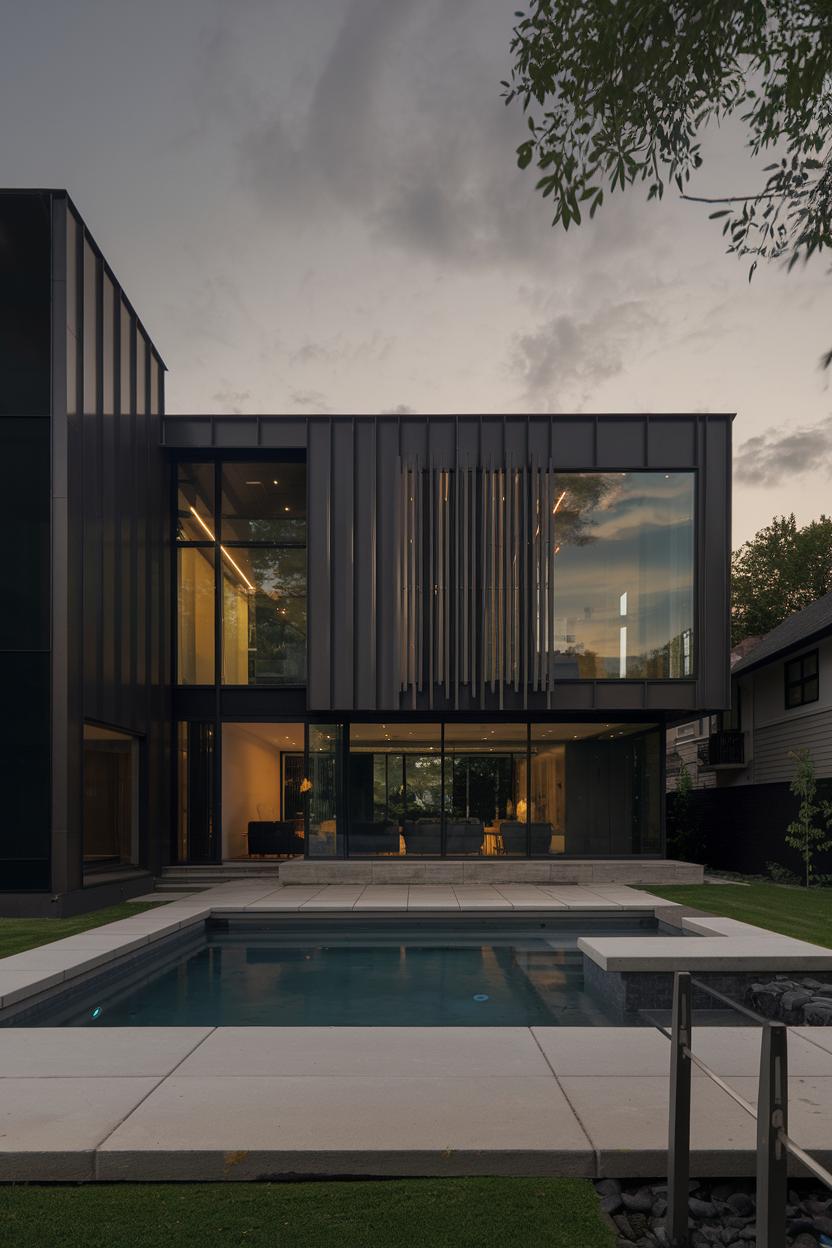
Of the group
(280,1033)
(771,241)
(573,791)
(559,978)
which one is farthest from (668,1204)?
(573,791)

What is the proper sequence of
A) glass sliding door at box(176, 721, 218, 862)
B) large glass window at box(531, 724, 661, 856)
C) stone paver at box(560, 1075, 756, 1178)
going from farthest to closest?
1. glass sliding door at box(176, 721, 218, 862)
2. large glass window at box(531, 724, 661, 856)
3. stone paver at box(560, 1075, 756, 1178)

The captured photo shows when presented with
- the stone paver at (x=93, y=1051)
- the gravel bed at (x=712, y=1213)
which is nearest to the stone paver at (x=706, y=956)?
the stone paver at (x=93, y=1051)

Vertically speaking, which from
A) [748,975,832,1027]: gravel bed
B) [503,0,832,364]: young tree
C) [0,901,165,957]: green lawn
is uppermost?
[503,0,832,364]: young tree

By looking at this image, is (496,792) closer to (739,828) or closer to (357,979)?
(739,828)

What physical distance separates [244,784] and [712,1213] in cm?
1777

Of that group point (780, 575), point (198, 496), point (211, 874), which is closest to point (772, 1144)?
point (211, 874)

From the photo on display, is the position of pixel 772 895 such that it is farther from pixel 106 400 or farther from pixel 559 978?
pixel 106 400

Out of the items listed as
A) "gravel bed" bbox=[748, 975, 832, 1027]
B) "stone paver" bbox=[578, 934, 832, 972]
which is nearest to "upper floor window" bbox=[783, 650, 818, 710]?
"stone paver" bbox=[578, 934, 832, 972]

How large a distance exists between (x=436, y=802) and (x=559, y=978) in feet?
28.7

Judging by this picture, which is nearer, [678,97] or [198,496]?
[678,97]

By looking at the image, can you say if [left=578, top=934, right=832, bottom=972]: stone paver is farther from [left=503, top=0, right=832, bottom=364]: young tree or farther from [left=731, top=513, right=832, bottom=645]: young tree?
[left=731, top=513, right=832, bottom=645]: young tree

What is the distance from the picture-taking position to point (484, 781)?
17.7 meters

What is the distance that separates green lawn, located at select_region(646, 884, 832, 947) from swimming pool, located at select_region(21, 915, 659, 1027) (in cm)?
133

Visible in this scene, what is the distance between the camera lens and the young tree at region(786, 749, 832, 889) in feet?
57.0
